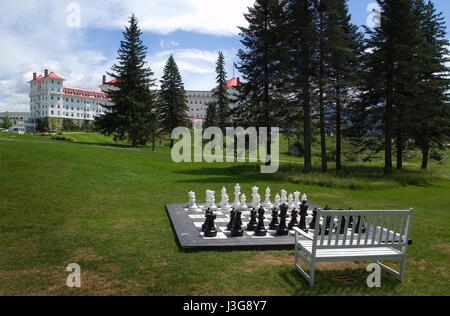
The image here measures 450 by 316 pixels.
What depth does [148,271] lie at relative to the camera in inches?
189

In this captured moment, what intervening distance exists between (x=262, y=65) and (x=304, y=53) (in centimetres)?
404

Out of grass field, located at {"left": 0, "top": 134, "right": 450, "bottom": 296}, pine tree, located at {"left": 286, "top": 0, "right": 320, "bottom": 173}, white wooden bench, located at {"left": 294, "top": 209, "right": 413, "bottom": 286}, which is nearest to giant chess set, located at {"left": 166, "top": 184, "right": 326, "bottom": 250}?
grass field, located at {"left": 0, "top": 134, "right": 450, "bottom": 296}

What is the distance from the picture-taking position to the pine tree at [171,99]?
4816cm

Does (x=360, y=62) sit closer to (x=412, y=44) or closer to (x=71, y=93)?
(x=412, y=44)

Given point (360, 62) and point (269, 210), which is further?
point (360, 62)

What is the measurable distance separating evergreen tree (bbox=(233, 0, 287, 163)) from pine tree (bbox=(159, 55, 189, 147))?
79.4 ft

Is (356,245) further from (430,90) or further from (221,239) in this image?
(430,90)

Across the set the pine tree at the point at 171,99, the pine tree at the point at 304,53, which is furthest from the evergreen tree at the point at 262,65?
the pine tree at the point at 171,99

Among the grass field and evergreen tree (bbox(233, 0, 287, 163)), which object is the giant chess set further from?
evergreen tree (bbox(233, 0, 287, 163))

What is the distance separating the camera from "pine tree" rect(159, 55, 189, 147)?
48.2m

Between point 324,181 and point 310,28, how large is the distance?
10.1m

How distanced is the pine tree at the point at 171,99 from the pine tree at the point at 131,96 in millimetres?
7354

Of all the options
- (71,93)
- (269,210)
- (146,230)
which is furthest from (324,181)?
(71,93)

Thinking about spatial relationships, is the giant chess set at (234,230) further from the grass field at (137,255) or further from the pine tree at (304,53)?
the pine tree at (304,53)
